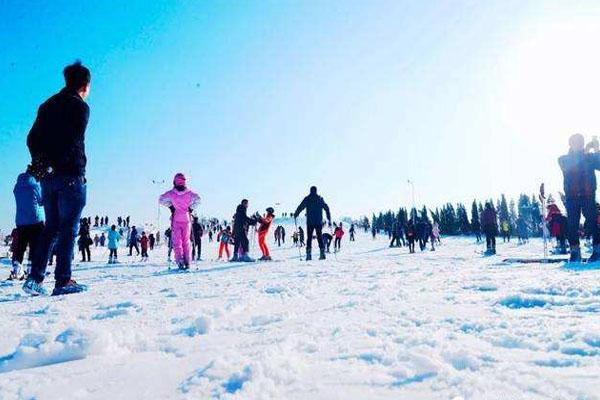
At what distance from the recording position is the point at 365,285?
13.9ft

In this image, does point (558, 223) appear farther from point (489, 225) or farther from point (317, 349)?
point (317, 349)

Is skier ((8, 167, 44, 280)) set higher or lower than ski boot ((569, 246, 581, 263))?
higher

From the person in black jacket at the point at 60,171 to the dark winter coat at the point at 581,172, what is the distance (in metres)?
7.04

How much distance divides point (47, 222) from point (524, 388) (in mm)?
4525

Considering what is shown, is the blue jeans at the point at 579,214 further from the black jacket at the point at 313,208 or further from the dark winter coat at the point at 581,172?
the black jacket at the point at 313,208

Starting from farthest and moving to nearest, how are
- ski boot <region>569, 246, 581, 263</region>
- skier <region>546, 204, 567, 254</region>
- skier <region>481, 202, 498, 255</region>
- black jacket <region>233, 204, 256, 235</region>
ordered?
skier <region>481, 202, 498, 255</region> < skier <region>546, 204, 567, 254</region> < black jacket <region>233, 204, 256, 235</region> < ski boot <region>569, 246, 581, 263</region>

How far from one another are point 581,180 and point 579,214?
564 millimetres

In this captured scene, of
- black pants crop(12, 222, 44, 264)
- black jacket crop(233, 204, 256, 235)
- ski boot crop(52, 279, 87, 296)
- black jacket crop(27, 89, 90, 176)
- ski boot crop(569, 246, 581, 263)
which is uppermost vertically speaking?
black jacket crop(27, 89, 90, 176)

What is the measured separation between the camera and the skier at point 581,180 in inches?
266

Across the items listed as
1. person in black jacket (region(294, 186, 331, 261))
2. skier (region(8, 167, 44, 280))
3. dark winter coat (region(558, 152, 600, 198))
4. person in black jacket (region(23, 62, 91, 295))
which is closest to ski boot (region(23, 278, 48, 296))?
person in black jacket (region(23, 62, 91, 295))

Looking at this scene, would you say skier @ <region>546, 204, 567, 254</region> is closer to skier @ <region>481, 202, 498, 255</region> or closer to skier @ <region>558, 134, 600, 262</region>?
skier @ <region>481, 202, 498, 255</region>

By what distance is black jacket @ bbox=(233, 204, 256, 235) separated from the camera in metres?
13.4

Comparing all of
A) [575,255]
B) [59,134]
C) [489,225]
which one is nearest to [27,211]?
[59,134]

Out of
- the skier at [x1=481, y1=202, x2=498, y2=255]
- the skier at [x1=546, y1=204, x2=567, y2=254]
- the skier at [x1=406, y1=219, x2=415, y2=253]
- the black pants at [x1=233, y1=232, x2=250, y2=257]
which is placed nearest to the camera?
the black pants at [x1=233, y1=232, x2=250, y2=257]
